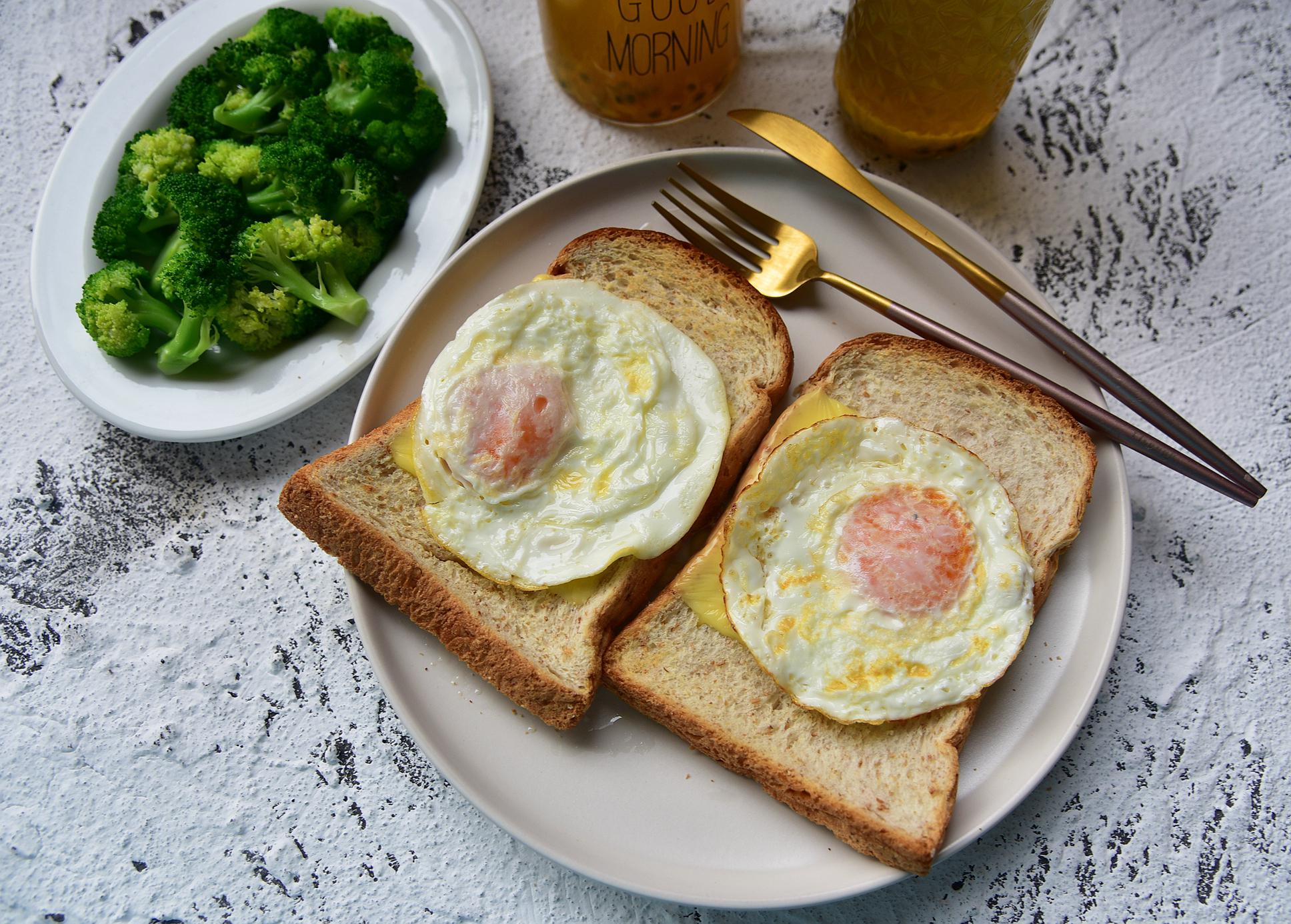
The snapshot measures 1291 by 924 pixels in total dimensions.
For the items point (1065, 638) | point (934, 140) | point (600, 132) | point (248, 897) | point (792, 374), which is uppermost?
point (934, 140)

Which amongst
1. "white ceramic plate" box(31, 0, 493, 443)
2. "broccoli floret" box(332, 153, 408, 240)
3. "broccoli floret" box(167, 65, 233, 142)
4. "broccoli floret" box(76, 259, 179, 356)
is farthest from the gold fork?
"broccoli floret" box(76, 259, 179, 356)

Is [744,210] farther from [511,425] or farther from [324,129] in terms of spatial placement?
[324,129]

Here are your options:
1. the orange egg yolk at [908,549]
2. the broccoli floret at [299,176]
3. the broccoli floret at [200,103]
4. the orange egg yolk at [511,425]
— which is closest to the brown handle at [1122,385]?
the orange egg yolk at [908,549]

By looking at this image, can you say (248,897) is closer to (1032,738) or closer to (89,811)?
(89,811)

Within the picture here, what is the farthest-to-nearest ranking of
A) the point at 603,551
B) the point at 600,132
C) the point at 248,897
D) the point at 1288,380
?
the point at 600,132, the point at 1288,380, the point at 248,897, the point at 603,551

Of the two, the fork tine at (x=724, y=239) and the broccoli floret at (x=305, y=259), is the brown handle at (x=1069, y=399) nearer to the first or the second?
the fork tine at (x=724, y=239)

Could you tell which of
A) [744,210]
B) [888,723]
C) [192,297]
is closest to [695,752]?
[888,723]

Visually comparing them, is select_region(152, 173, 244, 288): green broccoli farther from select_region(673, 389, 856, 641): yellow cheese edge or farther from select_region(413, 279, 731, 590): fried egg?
select_region(673, 389, 856, 641): yellow cheese edge

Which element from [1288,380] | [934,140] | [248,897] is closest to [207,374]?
[248,897]
